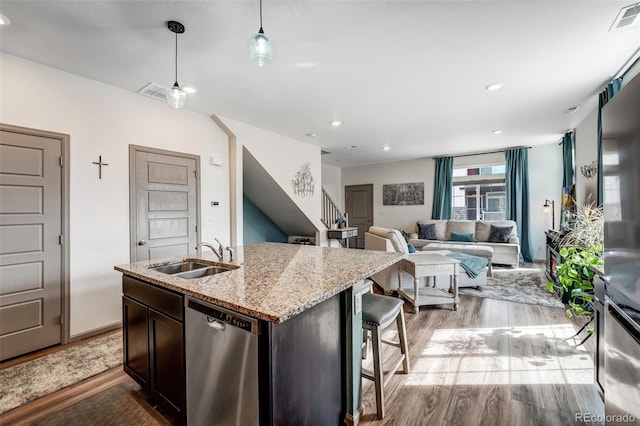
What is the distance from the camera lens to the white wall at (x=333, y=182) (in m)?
8.70

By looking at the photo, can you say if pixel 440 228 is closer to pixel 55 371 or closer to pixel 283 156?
pixel 283 156

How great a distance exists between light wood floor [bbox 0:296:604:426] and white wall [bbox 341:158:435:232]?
4.98 metres

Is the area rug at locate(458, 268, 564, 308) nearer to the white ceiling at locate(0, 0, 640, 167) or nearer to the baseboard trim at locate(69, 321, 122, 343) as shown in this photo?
the white ceiling at locate(0, 0, 640, 167)

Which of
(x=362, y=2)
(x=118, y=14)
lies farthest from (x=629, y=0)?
(x=118, y=14)

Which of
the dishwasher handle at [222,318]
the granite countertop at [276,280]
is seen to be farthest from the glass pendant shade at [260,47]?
the dishwasher handle at [222,318]

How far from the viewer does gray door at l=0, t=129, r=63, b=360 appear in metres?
2.42

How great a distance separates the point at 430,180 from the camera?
7.69 meters

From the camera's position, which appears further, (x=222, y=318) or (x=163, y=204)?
(x=163, y=204)

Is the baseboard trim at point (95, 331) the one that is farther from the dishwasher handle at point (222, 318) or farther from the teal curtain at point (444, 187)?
the teal curtain at point (444, 187)

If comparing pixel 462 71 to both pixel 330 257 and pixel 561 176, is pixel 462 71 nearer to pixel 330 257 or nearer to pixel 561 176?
pixel 330 257

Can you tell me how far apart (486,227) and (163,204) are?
6459 mm

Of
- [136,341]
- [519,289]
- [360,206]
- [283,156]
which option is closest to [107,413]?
[136,341]

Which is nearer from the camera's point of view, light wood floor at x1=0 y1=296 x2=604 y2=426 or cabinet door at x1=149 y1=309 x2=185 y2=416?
cabinet door at x1=149 y1=309 x2=185 y2=416

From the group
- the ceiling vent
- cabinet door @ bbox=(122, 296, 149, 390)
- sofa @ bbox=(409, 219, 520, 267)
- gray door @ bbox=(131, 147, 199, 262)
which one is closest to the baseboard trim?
gray door @ bbox=(131, 147, 199, 262)
